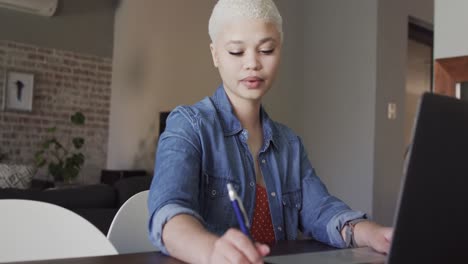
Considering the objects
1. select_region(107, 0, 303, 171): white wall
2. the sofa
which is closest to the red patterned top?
the sofa

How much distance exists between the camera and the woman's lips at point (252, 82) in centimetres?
100

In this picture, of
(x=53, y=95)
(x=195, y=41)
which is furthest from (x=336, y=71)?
(x=53, y=95)

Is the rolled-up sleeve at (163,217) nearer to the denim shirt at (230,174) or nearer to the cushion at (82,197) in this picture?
the denim shirt at (230,174)

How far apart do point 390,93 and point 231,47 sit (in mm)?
4061

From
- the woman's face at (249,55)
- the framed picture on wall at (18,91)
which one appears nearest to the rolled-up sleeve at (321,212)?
the woman's face at (249,55)

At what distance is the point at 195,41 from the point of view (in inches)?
197

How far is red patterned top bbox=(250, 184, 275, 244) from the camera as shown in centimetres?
105

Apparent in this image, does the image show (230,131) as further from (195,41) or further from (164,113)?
(195,41)

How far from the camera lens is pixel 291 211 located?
3.66 feet

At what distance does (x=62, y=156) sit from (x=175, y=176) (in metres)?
4.14

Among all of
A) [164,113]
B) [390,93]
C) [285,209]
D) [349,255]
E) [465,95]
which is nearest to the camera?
[349,255]

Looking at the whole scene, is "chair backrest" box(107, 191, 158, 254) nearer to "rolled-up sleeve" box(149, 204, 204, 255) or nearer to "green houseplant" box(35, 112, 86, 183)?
"rolled-up sleeve" box(149, 204, 204, 255)

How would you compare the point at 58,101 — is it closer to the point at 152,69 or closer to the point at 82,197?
the point at 152,69

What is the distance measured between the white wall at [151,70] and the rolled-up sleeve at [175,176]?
391cm
